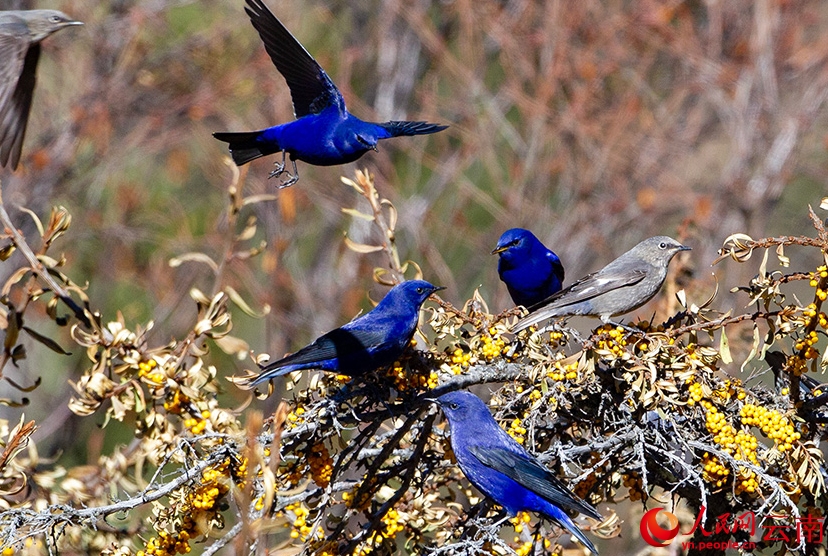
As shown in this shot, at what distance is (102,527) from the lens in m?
3.50

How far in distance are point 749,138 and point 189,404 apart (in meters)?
6.55

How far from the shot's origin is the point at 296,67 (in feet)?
11.4

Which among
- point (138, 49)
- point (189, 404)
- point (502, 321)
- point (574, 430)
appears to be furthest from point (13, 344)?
point (138, 49)

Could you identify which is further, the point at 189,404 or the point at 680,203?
the point at 680,203

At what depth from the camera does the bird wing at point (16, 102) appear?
Result: 5.12 metres

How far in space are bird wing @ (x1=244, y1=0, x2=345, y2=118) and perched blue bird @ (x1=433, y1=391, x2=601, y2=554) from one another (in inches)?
50.1

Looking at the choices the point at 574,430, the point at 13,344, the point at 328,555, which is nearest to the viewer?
the point at 328,555

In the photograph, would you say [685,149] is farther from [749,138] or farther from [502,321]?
[502,321]

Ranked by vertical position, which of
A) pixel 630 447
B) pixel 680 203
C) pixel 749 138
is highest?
pixel 630 447

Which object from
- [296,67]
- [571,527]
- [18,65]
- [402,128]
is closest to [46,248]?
[296,67]

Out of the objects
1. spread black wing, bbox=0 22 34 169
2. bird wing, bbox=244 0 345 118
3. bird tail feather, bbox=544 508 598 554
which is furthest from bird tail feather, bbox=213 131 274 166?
spread black wing, bbox=0 22 34 169

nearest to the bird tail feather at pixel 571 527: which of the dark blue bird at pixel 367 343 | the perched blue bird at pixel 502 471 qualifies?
the perched blue bird at pixel 502 471

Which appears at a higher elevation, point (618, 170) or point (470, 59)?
point (470, 59)

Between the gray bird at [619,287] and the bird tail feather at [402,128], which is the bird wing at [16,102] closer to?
the bird tail feather at [402,128]
